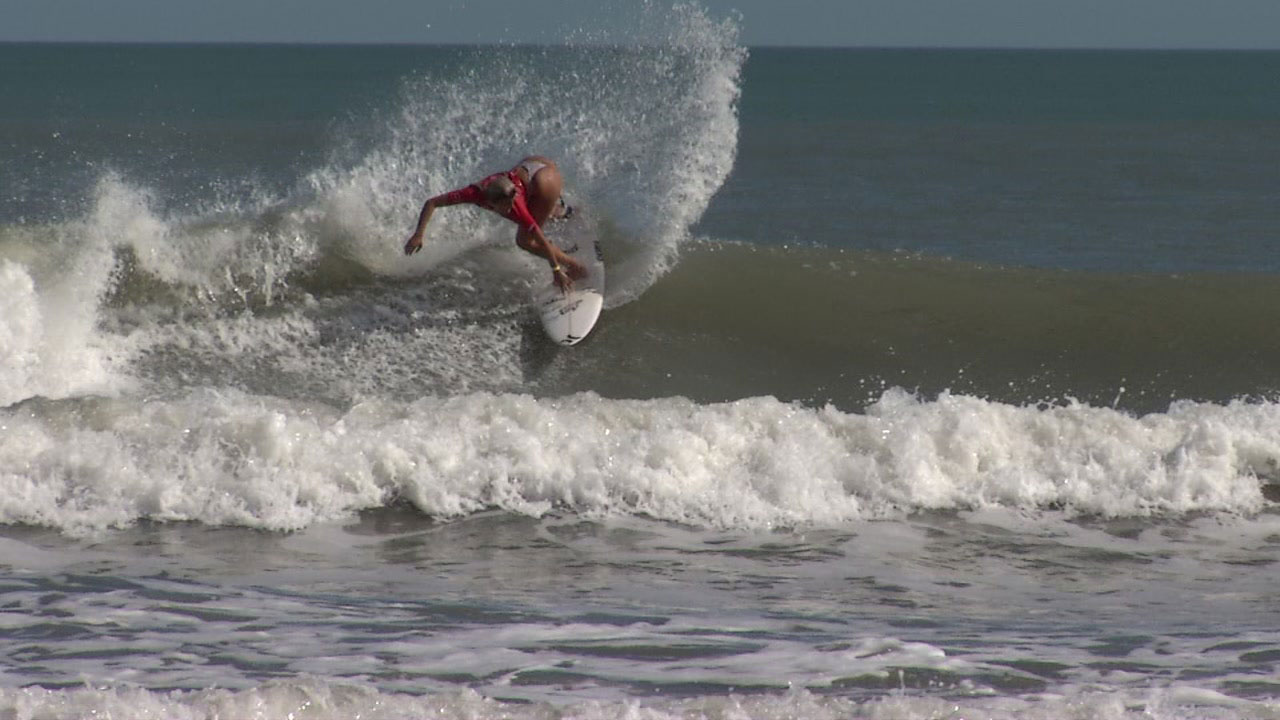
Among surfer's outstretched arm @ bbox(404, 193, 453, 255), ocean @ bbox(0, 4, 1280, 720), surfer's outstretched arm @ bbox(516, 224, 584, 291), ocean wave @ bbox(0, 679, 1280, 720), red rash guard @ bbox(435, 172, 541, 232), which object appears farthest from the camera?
surfer's outstretched arm @ bbox(516, 224, 584, 291)

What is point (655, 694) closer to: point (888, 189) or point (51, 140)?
point (888, 189)

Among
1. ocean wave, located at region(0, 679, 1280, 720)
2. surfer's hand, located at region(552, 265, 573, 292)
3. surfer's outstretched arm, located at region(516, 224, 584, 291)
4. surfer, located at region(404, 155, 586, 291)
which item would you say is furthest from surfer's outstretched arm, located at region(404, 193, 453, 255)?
ocean wave, located at region(0, 679, 1280, 720)

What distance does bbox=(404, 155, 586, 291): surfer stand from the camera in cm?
1052

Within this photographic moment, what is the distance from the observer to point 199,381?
36.1 feet

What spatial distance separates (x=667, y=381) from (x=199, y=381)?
3.43 m

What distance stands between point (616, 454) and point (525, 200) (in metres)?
2.84

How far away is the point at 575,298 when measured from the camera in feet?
37.4

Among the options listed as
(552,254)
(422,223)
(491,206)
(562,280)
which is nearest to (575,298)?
(562,280)

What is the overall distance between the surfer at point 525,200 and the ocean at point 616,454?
71cm

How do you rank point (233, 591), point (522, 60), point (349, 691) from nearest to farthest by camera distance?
point (349, 691)
point (233, 591)
point (522, 60)

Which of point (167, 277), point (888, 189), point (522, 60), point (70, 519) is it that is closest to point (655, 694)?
point (70, 519)

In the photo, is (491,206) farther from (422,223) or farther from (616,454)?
(616,454)

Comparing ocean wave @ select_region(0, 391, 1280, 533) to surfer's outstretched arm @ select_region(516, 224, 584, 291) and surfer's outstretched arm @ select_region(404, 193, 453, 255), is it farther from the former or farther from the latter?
surfer's outstretched arm @ select_region(516, 224, 584, 291)

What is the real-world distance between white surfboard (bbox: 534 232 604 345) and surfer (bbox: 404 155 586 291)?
0.14m
